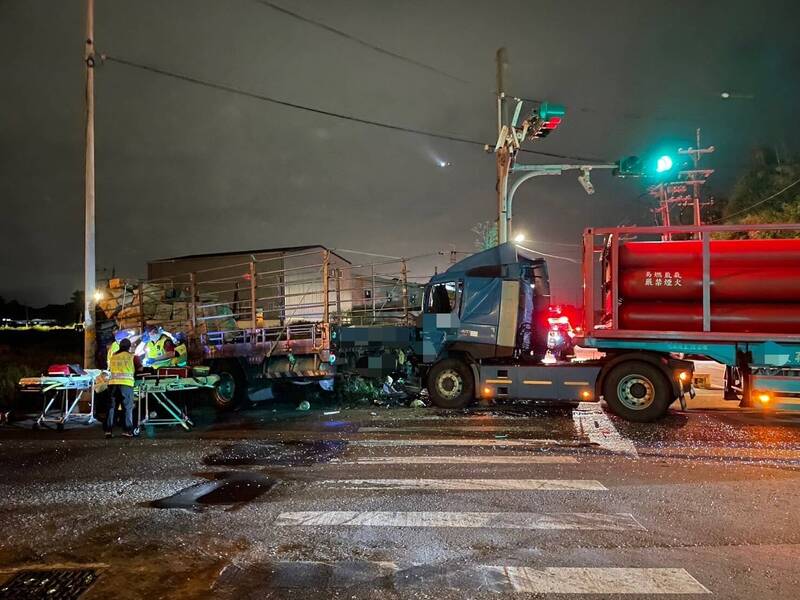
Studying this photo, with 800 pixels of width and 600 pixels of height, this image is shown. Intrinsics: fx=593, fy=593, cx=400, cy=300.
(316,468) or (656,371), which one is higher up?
(656,371)

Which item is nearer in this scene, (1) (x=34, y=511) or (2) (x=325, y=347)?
(1) (x=34, y=511)

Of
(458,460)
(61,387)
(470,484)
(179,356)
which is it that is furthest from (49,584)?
(179,356)

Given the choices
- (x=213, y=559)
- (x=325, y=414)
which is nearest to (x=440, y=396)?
(x=325, y=414)

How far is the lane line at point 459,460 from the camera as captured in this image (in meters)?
7.49

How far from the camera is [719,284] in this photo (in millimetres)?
10312

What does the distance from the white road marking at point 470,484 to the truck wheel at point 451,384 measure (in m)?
5.64

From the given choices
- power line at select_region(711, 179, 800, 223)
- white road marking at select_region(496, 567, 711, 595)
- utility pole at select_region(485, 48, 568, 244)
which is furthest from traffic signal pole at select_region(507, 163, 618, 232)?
power line at select_region(711, 179, 800, 223)

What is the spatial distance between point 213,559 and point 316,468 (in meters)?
2.83

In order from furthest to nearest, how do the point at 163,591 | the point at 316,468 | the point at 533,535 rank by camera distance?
the point at 316,468
the point at 533,535
the point at 163,591

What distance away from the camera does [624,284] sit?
10.8m

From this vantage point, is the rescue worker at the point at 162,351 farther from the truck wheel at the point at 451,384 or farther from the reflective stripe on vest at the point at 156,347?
the truck wheel at the point at 451,384

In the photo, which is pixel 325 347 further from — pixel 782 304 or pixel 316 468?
pixel 782 304

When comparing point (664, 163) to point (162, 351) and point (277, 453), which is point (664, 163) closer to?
point (277, 453)

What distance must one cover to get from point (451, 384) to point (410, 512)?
6917mm
